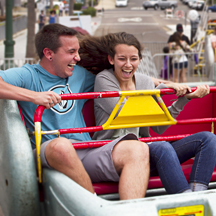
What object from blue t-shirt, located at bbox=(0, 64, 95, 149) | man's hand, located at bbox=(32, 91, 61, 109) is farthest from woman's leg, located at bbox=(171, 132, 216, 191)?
man's hand, located at bbox=(32, 91, 61, 109)

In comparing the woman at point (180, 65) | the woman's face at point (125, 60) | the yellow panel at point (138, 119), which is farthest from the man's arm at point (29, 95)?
the woman at point (180, 65)

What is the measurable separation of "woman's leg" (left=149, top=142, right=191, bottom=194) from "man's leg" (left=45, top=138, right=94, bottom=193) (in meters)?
0.45

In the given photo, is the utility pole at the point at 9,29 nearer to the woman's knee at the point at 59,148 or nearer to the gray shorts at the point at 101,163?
the gray shorts at the point at 101,163

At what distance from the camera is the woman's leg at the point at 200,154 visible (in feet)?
7.64

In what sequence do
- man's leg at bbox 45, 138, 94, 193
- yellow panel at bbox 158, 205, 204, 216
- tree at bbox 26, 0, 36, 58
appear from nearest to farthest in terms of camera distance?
yellow panel at bbox 158, 205, 204, 216, man's leg at bbox 45, 138, 94, 193, tree at bbox 26, 0, 36, 58

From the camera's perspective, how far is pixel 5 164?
218 centimetres

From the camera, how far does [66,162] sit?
211 cm

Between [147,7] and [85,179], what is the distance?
45.6m

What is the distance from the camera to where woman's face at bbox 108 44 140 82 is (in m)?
2.80

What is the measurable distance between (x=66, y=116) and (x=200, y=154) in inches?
38.9

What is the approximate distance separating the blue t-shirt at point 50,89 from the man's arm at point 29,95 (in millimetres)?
200

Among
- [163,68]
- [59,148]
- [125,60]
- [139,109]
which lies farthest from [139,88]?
[163,68]

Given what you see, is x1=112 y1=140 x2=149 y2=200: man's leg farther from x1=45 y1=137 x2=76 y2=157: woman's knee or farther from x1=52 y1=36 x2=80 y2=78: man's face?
x1=52 y1=36 x2=80 y2=78: man's face

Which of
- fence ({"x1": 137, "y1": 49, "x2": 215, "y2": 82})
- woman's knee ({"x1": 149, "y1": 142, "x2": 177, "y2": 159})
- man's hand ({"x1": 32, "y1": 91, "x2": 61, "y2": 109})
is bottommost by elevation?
fence ({"x1": 137, "y1": 49, "x2": 215, "y2": 82})
